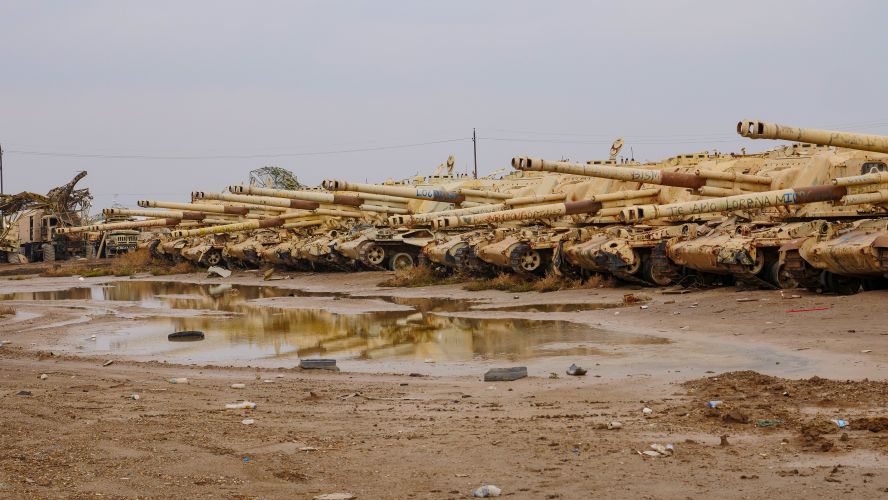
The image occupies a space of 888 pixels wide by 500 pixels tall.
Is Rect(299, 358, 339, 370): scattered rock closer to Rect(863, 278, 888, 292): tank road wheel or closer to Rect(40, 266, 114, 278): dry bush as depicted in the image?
Rect(863, 278, 888, 292): tank road wheel

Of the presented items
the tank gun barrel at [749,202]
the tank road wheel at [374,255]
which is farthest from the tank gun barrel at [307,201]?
the tank gun barrel at [749,202]

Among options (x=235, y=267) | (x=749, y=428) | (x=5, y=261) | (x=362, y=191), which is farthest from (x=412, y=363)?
(x=5, y=261)

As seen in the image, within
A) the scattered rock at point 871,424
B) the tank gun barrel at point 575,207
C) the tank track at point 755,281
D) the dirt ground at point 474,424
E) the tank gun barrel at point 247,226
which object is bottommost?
the dirt ground at point 474,424

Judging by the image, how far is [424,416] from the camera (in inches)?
365

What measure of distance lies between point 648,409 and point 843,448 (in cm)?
204

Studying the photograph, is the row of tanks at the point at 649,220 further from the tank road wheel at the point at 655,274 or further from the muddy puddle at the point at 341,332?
the muddy puddle at the point at 341,332

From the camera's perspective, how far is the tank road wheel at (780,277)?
19562mm

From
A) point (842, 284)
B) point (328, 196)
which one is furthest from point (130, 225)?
point (842, 284)

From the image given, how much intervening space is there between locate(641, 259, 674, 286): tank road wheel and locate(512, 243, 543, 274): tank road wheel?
3853 millimetres

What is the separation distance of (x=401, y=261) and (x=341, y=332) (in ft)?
60.3

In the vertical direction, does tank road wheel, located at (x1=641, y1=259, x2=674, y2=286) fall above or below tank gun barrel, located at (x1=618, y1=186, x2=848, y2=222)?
below

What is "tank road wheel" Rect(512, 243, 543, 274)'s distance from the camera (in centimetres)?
2681

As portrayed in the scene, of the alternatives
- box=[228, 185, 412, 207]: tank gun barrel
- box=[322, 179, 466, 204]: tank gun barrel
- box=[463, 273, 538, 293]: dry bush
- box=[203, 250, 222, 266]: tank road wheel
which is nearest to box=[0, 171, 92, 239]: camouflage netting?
box=[203, 250, 222, 266]: tank road wheel

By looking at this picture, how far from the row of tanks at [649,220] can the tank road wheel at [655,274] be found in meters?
0.03
